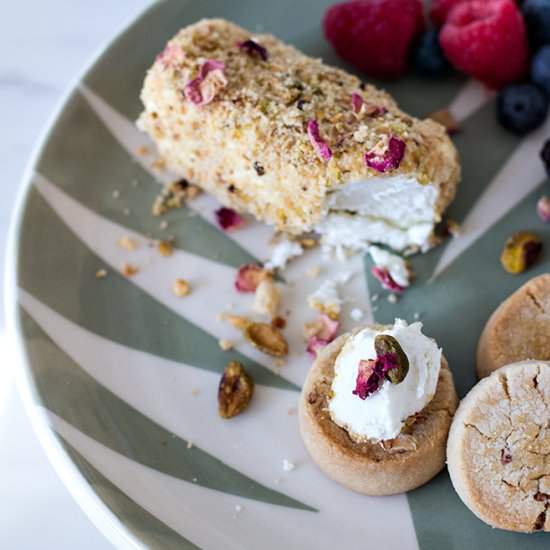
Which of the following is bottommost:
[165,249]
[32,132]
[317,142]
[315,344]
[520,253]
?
[520,253]

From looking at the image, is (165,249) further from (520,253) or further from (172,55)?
(520,253)

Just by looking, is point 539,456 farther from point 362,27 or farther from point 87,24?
point 87,24

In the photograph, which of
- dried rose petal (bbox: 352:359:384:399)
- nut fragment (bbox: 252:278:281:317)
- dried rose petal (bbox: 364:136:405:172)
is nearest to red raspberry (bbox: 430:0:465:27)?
dried rose petal (bbox: 364:136:405:172)

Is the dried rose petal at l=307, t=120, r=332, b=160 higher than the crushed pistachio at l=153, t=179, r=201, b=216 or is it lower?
higher

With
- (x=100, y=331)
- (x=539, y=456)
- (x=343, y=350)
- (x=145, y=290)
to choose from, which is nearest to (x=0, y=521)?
(x=100, y=331)

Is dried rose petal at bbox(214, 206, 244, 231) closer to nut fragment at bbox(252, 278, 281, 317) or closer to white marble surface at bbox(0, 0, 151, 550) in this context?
nut fragment at bbox(252, 278, 281, 317)

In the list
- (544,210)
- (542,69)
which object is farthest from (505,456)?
(542,69)
